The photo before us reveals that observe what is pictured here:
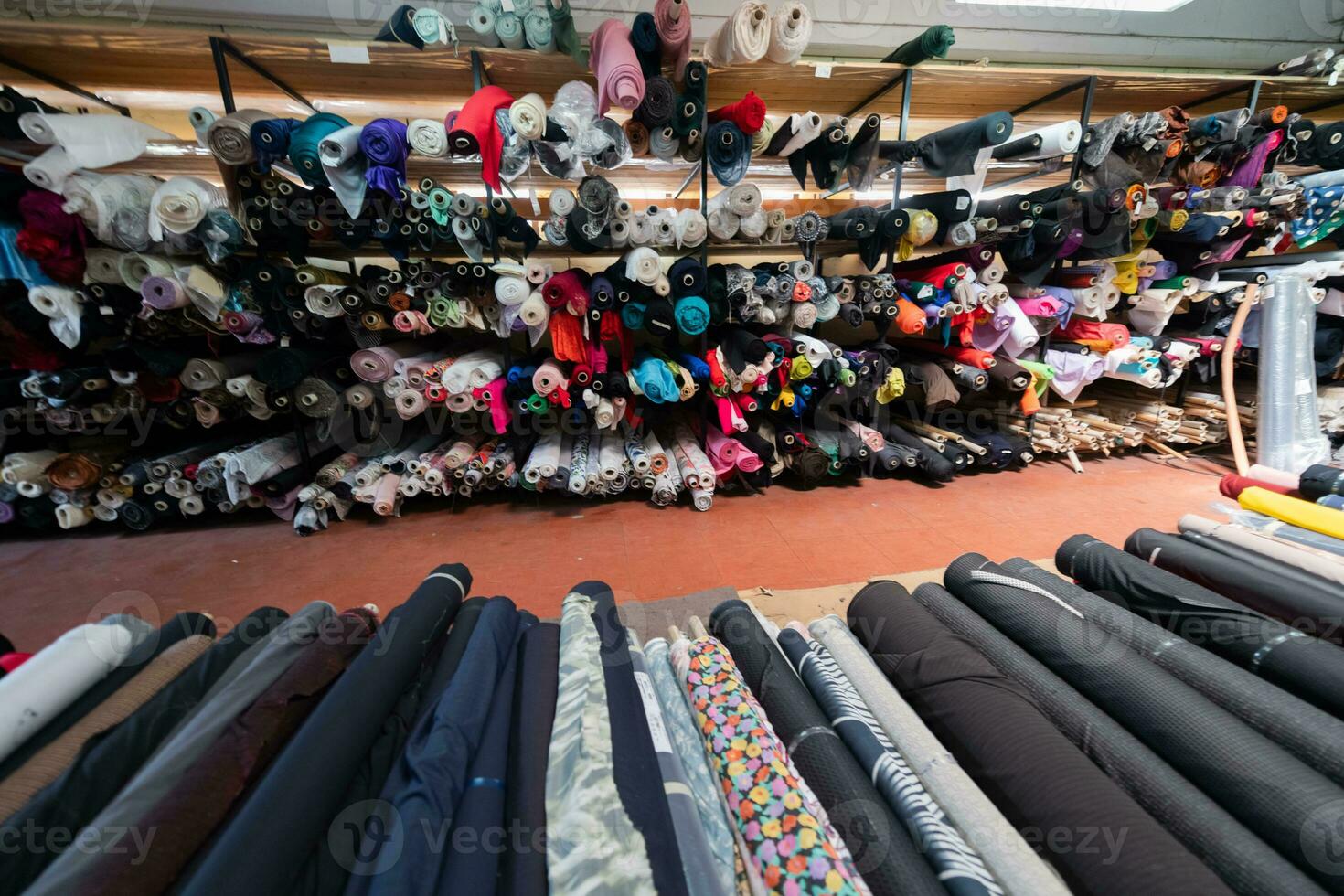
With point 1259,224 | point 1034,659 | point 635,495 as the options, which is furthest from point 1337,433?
point 635,495

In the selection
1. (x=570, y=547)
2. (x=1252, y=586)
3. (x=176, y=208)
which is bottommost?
(x=570, y=547)

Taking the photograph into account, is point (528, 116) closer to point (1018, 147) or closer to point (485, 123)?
point (485, 123)

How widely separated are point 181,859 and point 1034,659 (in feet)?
5.40

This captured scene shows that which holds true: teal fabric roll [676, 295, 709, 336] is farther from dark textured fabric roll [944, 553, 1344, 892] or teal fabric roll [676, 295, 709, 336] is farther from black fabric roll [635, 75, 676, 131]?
dark textured fabric roll [944, 553, 1344, 892]

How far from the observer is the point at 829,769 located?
2.81ft

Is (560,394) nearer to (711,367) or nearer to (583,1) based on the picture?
(711,367)

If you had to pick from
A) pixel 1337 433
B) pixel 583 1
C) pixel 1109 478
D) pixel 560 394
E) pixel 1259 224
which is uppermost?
pixel 583 1

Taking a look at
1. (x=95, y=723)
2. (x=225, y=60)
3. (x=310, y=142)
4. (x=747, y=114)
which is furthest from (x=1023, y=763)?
(x=225, y=60)

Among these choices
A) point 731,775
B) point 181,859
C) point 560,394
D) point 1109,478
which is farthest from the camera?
point 1109,478

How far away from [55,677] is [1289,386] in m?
5.40

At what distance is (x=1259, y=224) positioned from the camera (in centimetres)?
302

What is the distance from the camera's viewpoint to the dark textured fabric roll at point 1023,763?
2.18 feet

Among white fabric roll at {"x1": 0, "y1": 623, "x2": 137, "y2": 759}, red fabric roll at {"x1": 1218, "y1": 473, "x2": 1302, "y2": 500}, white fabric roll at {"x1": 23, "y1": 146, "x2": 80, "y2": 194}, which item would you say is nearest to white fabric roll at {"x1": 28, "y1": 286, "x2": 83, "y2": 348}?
white fabric roll at {"x1": 23, "y1": 146, "x2": 80, "y2": 194}

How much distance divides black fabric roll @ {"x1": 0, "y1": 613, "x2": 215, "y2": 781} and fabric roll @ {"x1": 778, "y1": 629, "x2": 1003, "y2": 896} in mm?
1514
